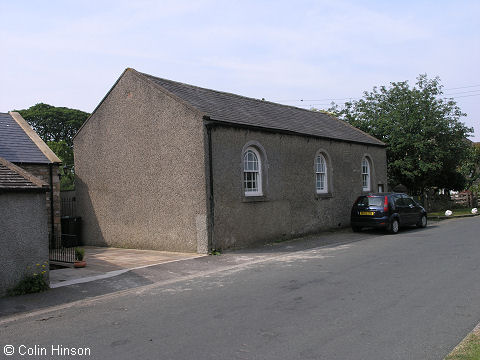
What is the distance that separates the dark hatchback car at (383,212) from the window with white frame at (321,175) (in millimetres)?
1860

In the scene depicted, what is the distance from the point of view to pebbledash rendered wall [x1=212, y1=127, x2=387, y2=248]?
46.0ft

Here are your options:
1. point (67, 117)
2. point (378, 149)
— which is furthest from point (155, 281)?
point (67, 117)

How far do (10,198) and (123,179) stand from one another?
786 cm

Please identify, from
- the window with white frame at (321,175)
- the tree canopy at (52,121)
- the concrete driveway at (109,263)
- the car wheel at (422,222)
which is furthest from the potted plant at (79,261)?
the tree canopy at (52,121)

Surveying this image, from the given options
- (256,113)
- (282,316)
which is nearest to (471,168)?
(256,113)

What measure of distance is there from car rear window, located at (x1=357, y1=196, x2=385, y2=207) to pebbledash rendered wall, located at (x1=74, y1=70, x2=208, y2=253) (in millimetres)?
7752

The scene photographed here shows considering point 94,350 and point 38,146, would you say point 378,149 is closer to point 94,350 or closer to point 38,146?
point 38,146

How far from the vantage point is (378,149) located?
24.0m

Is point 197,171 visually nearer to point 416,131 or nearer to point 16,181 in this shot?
point 16,181

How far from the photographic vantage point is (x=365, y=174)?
22.9 m

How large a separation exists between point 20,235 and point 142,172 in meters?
7.18

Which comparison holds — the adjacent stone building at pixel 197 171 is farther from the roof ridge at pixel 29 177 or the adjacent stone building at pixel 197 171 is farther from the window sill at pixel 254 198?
the roof ridge at pixel 29 177

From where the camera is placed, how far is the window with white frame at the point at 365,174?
74.6 feet

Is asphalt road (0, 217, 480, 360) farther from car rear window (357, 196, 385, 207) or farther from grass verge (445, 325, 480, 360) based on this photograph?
car rear window (357, 196, 385, 207)
